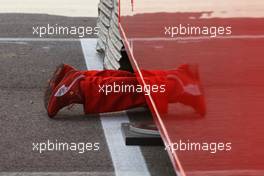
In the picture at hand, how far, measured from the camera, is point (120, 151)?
17.8 ft

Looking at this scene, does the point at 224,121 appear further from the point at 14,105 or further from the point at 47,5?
the point at 47,5

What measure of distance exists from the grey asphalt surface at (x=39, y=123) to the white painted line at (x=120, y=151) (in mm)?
41

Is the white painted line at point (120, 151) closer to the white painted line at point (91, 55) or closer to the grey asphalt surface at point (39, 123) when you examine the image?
the grey asphalt surface at point (39, 123)

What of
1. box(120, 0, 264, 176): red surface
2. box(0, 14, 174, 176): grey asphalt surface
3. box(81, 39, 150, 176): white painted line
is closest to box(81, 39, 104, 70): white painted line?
box(0, 14, 174, 176): grey asphalt surface

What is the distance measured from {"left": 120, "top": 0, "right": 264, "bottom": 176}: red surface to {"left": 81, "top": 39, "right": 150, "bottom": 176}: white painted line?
81 cm

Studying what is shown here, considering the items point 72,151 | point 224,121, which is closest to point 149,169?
point 72,151

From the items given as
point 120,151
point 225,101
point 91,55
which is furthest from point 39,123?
point 225,101

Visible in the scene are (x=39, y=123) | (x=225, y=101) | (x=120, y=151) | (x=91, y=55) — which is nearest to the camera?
(x=225, y=101)

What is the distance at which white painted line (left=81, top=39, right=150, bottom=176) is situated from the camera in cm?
500

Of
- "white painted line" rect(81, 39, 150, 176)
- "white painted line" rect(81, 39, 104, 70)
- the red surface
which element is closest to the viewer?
the red surface

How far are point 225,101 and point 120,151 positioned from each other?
275 centimetres

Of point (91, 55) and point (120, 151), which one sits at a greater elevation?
point (120, 151)

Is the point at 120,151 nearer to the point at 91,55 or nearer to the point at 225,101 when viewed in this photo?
the point at 225,101

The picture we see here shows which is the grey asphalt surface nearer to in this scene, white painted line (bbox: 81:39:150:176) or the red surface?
white painted line (bbox: 81:39:150:176)
